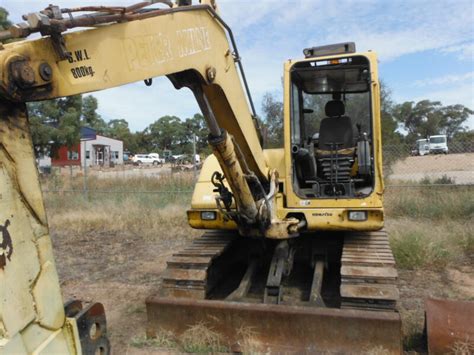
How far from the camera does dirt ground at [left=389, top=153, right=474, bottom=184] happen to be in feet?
41.7

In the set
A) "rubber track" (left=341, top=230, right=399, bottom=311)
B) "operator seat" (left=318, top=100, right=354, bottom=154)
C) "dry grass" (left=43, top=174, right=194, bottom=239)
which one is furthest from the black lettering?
"dry grass" (left=43, top=174, right=194, bottom=239)

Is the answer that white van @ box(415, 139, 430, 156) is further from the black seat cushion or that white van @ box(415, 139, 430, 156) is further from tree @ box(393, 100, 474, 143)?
tree @ box(393, 100, 474, 143)

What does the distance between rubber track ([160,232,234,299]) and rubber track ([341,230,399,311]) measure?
1332 mm

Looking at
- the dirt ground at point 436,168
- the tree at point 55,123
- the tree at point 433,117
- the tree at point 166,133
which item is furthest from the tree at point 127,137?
the dirt ground at point 436,168

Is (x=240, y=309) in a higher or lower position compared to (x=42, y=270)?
lower

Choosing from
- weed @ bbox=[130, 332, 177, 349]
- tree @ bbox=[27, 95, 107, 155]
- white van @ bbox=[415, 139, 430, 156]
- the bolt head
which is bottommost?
weed @ bbox=[130, 332, 177, 349]

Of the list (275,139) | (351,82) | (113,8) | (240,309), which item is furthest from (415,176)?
(113,8)

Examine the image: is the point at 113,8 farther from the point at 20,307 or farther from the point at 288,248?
the point at 288,248

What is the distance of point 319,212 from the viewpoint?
443cm

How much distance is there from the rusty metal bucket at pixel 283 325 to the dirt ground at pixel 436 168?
9.36 metres

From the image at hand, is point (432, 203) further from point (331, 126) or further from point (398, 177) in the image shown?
point (331, 126)

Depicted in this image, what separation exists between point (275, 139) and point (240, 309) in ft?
19.3

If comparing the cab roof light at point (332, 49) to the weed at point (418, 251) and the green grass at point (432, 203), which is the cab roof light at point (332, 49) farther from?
the green grass at point (432, 203)

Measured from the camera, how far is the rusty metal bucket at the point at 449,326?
3.68 m
